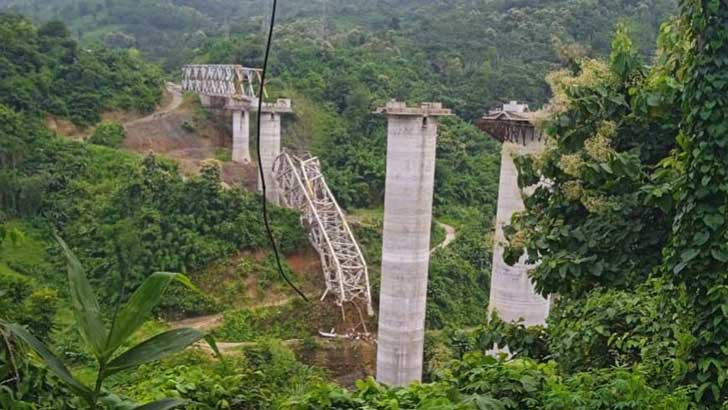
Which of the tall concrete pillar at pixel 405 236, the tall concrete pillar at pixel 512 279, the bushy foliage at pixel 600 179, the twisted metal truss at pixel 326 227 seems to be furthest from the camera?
the twisted metal truss at pixel 326 227

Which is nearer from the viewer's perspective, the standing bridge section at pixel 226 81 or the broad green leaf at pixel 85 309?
the broad green leaf at pixel 85 309

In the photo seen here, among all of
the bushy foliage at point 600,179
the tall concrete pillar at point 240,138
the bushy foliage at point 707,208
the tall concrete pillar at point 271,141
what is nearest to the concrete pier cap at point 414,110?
the bushy foliage at point 600,179

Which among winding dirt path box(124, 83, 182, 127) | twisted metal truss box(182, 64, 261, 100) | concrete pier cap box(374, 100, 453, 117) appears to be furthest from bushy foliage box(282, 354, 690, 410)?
winding dirt path box(124, 83, 182, 127)

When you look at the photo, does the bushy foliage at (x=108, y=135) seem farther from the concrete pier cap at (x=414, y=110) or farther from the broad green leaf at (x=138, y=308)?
the broad green leaf at (x=138, y=308)

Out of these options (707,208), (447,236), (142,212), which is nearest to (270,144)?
(142,212)

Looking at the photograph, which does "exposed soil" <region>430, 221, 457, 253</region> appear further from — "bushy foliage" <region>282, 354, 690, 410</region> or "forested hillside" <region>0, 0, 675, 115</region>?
"bushy foliage" <region>282, 354, 690, 410</region>
